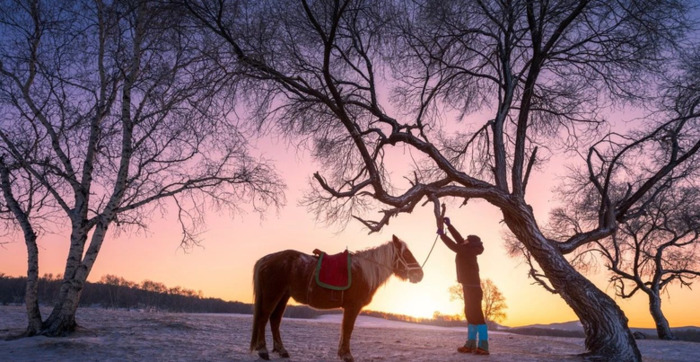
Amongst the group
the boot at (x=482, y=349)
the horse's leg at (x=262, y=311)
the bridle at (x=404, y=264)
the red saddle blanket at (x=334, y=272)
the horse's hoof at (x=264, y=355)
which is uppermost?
the bridle at (x=404, y=264)

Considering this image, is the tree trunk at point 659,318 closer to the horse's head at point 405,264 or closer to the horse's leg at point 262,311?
the horse's head at point 405,264

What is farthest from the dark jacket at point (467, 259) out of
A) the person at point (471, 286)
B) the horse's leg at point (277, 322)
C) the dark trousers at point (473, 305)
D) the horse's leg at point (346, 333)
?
the horse's leg at point (277, 322)

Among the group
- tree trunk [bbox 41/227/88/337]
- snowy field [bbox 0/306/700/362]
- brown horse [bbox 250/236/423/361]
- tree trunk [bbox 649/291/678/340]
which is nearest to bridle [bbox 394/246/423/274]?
brown horse [bbox 250/236/423/361]

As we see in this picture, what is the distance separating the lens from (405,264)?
799cm

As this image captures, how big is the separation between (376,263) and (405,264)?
0.52m

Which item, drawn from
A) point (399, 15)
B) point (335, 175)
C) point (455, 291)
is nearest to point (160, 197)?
→ point (335, 175)

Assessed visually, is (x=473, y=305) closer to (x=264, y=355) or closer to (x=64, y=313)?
(x=264, y=355)

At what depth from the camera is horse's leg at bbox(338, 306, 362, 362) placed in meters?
7.55

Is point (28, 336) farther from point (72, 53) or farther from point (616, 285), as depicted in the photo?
point (616, 285)

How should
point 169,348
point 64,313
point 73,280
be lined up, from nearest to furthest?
point 169,348, point 64,313, point 73,280

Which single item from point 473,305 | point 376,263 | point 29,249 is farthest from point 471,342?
point 29,249

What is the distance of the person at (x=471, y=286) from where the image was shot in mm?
8508

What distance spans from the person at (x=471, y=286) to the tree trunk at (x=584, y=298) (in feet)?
6.58

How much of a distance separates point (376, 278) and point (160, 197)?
621 cm
